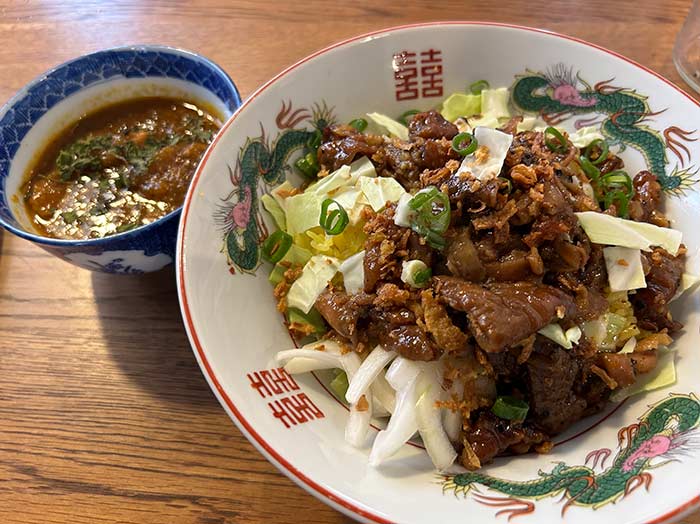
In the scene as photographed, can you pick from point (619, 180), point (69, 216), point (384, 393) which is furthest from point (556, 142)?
point (69, 216)

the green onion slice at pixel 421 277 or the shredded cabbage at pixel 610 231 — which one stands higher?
the shredded cabbage at pixel 610 231

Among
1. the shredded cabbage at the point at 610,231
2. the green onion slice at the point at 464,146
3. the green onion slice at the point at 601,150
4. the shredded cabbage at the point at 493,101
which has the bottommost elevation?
the shredded cabbage at the point at 610,231

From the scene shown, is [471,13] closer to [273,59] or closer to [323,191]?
[273,59]

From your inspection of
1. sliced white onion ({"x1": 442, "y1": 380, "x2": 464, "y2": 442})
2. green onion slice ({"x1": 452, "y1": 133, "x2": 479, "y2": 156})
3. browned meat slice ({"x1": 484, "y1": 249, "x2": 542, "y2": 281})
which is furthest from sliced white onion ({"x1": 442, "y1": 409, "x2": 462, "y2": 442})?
green onion slice ({"x1": 452, "y1": 133, "x2": 479, "y2": 156})

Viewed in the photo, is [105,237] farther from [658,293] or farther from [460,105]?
[658,293]

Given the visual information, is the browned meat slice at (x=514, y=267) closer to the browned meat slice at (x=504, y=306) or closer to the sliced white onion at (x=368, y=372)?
the browned meat slice at (x=504, y=306)

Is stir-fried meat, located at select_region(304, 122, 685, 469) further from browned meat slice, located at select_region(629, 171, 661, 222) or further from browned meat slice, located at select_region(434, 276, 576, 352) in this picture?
browned meat slice, located at select_region(629, 171, 661, 222)

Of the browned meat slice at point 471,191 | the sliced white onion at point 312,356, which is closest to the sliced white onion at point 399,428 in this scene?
the sliced white onion at point 312,356
